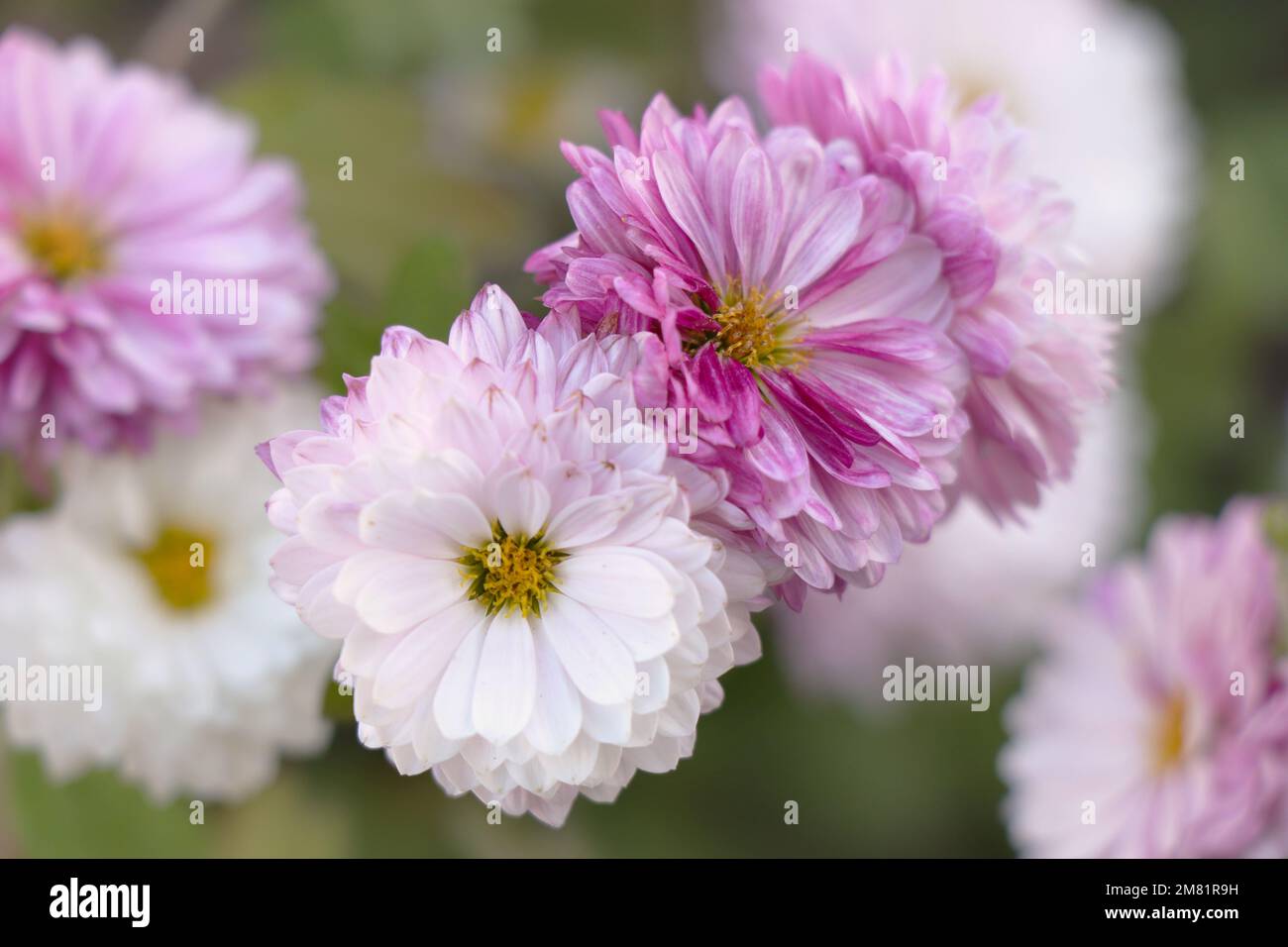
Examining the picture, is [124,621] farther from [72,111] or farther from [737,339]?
[737,339]

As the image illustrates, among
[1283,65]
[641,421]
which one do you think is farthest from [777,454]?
[1283,65]

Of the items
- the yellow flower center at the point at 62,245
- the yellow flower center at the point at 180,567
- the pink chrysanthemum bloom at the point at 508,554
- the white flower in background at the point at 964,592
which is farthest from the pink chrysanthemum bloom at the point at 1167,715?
the yellow flower center at the point at 62,245

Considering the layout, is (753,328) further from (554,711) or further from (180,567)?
(180,567)

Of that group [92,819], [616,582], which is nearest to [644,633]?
[616,582]

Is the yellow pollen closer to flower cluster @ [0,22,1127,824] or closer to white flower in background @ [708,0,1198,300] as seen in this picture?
flower cluster @ [0,22,1127,824]

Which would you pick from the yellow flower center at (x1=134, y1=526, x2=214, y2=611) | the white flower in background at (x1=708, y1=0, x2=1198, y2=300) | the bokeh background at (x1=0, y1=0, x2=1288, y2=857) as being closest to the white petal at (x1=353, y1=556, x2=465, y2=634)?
the bokeh background at (x1=0, y1=0, x2=1288, y2=857)
